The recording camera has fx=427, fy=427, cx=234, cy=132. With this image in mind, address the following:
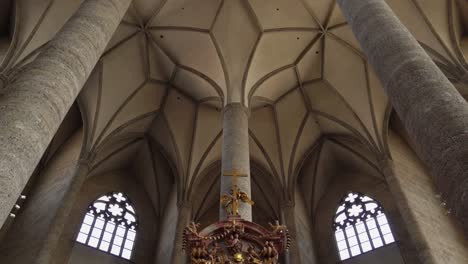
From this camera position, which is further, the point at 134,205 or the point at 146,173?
the point at 146,173

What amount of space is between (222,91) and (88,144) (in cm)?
467

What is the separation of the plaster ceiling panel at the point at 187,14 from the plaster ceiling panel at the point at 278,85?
2.79 meters

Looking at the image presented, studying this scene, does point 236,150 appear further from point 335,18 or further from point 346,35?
point 346,35

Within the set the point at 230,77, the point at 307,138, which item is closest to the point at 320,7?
the point at 230,77

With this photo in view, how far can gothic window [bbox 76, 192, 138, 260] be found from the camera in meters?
14.5

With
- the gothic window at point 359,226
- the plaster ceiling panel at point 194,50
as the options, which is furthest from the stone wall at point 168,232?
the gothic window at point 359,226

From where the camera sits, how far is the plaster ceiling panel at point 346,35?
13.7m

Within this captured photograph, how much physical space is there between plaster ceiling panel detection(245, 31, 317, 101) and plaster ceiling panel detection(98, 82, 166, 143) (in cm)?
375

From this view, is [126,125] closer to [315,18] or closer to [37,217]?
[37,217]

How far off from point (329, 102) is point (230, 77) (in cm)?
441

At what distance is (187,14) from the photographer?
538 inches

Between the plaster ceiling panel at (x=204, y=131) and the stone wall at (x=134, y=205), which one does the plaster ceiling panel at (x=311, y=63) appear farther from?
the stone wall at (x=134, y=205)

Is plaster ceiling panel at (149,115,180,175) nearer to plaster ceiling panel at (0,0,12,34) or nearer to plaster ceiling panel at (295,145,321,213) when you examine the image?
plaster ceiling panel at (295,145,321,213)

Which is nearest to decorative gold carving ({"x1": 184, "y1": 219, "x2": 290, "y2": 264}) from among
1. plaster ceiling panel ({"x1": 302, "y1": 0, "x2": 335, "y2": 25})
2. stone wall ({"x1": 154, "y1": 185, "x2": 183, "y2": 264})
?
stone wall ({"x1": 154, "y1": 185, "x2": 183, "y2": 264})
